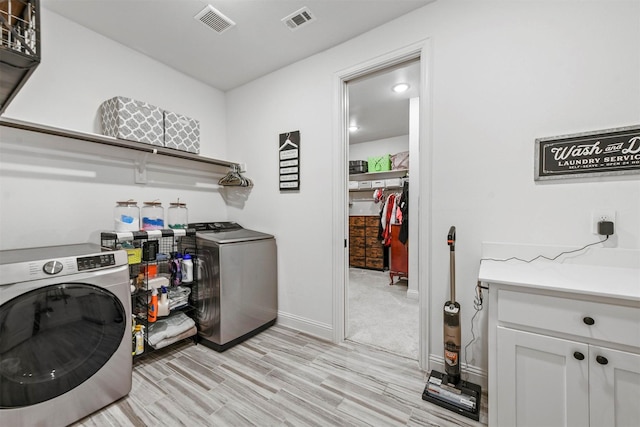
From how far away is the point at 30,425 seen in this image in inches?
49.4

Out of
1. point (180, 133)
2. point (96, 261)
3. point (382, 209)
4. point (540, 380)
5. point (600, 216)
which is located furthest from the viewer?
point (382, 209)

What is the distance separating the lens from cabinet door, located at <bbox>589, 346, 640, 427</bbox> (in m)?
0.97

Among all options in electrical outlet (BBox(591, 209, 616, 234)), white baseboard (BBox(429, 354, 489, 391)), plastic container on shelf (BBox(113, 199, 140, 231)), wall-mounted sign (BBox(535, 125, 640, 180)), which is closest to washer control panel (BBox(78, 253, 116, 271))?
plastic container on shelf (BBox(113, 199, 140, 231))

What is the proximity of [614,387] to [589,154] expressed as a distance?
3.59ft

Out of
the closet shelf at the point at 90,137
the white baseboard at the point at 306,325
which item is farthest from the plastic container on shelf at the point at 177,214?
the white baseboard at the point at 306,325

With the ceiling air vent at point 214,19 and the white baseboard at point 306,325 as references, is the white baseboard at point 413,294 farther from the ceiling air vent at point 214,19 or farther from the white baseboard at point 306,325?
the ceiling air vent at point 214,19

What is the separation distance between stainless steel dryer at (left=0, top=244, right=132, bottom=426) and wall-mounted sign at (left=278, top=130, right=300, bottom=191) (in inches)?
56.2

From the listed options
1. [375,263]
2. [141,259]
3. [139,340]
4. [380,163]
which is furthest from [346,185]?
[375,263]

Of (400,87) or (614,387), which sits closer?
(614,387)

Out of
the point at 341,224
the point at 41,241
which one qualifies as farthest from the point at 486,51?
the point at 41,241

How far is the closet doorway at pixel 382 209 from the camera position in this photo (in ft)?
8.21

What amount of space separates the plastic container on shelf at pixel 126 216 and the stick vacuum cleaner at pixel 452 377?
231 cm

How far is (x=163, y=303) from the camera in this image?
200 centimetres

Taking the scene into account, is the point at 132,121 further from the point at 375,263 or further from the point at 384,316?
the point at 375,263
